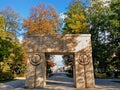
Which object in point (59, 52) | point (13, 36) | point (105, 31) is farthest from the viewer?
point (13, 36)

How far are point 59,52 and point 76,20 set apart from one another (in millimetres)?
12901

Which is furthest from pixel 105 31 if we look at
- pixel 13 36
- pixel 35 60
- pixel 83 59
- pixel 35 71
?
pixel 13 36

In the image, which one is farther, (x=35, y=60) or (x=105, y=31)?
(x=105, y=31)

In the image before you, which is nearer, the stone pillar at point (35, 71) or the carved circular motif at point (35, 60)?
the stone pillar at point (35, 71)

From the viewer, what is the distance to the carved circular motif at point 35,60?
15041mm

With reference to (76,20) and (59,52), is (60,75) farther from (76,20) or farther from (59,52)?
(59,52)

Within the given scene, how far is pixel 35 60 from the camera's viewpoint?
1506 cm

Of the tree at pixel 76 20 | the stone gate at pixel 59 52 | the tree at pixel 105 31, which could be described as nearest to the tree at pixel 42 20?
the tree at pixel 76 20

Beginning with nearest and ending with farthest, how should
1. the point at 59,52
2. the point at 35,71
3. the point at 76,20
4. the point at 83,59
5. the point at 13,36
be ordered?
the point at 35,71 → the point at 83,59 → the point at 59,52 → the point at 76,20 → the point at 13,36

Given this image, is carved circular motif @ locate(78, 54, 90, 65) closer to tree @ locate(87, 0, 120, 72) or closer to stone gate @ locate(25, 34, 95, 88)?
stone gate @ locate(25, 34, 95, 88)

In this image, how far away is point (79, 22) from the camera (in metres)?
26.8

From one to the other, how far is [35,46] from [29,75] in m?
2.08

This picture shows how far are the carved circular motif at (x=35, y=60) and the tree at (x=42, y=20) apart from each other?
1461 cm

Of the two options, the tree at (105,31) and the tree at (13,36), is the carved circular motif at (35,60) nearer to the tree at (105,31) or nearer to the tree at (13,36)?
the tree at (105,31)
